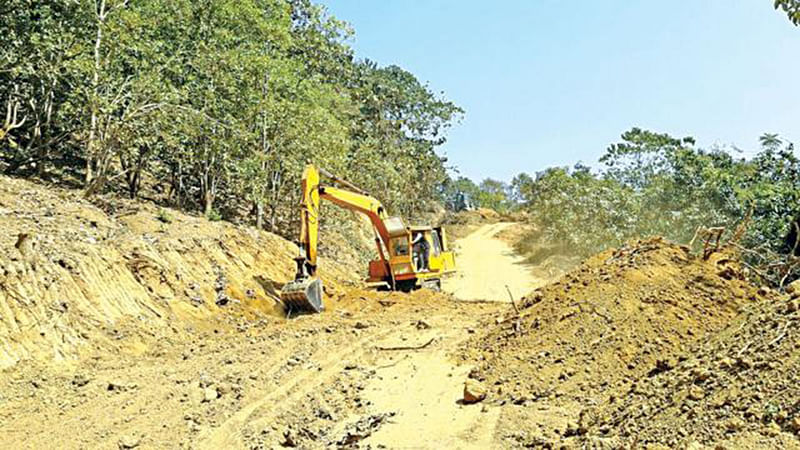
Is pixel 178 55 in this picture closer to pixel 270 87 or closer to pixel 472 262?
pixel 270 87

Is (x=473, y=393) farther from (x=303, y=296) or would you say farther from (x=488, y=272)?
(x=488, y=272)

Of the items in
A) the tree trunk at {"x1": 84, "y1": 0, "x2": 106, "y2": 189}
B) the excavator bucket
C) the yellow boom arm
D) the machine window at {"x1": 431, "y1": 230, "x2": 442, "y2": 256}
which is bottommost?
the excavator bucket

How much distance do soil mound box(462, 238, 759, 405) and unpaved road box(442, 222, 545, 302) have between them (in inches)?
412

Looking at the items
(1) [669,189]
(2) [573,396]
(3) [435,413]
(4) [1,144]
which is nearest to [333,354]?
(3) [435,413]

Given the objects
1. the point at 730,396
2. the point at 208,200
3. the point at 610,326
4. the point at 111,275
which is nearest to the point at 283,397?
the point at 610,326

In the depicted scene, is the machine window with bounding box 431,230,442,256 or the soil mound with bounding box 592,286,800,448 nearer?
the soil mound with bounding box 592,286,800,448

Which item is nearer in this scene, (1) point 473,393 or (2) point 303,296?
(1) point 473,393

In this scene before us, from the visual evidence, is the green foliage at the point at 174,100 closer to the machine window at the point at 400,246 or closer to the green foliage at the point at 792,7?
the machine window at the point at 400,246

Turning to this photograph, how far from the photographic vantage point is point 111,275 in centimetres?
1041

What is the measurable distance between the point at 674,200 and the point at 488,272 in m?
8.59

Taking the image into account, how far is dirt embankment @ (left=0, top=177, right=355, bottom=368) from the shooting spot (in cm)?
836

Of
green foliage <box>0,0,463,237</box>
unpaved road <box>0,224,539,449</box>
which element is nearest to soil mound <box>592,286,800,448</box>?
unpaved road <box>0,224,539,449</box>

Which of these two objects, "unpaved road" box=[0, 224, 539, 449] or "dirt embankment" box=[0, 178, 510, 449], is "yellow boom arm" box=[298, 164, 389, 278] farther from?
"unpaved road" box=[0, 224, 539, 449]

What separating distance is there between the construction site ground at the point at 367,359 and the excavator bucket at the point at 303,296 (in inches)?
14.5
